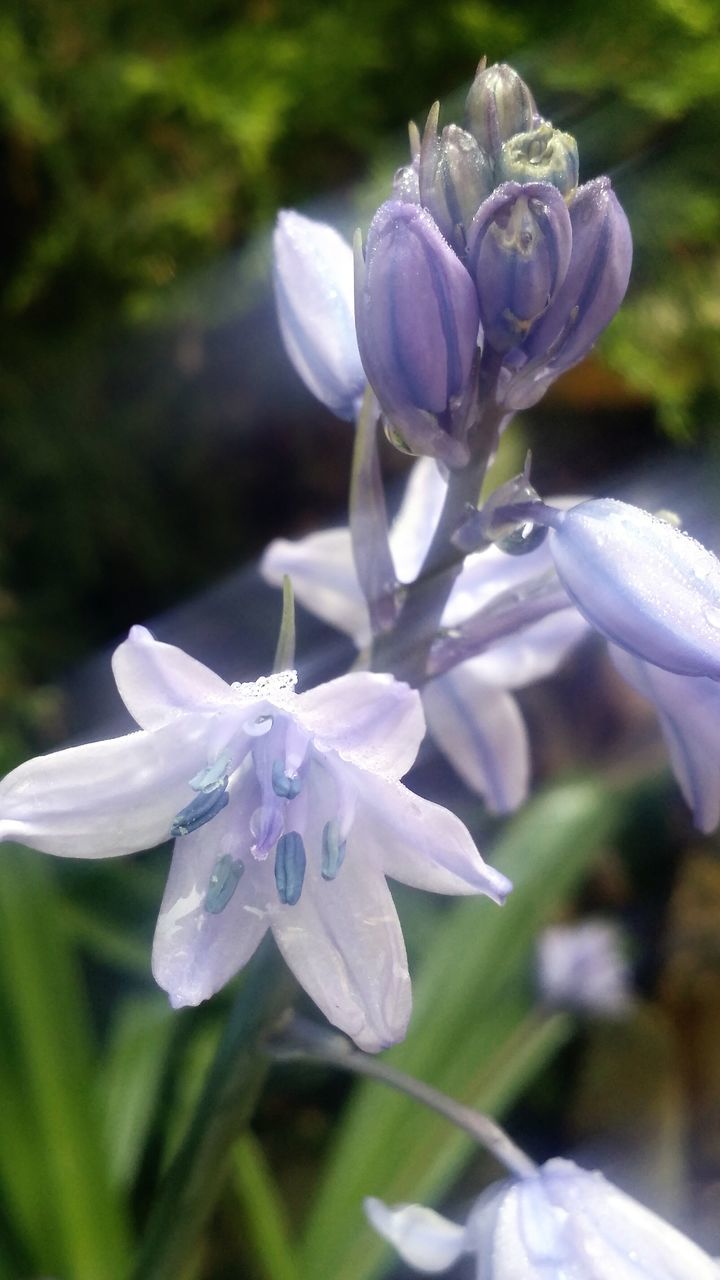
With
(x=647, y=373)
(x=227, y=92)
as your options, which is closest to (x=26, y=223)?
(x=227, y=92)

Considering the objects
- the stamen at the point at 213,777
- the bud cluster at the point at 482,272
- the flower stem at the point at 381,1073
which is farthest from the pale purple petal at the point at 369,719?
the flower stem at the point at 381,1073

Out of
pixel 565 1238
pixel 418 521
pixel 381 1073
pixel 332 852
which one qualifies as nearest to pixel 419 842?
pixel 332 852

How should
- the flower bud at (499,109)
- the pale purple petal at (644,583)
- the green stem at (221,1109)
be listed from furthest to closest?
the green stem at (221,1109), the flower bud at (499,109), the pale purple petal at (644,583)

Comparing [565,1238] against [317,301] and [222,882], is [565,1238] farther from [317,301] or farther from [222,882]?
[317,301]

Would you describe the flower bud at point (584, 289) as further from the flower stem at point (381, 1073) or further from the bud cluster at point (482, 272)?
the flower stem at point (381, 1073)

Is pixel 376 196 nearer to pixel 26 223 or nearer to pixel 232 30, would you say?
pixel 232 30
